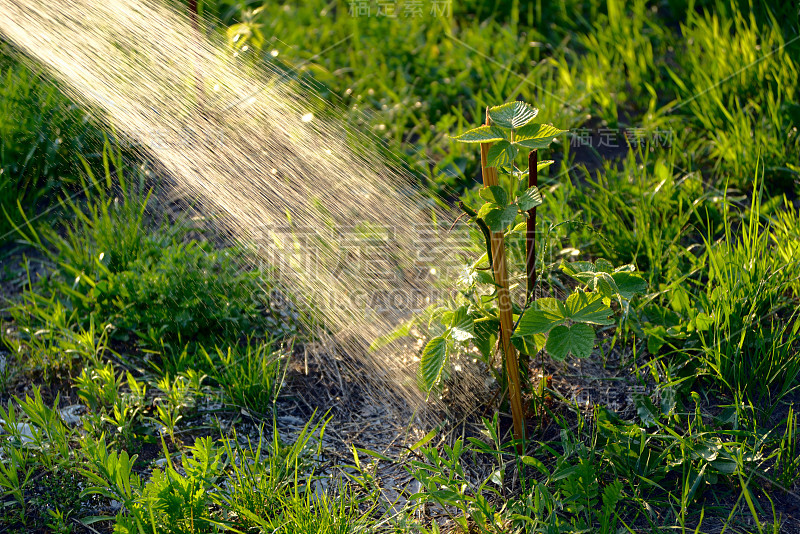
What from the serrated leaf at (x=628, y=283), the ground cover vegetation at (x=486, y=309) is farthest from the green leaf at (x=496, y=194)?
the serrated leaf at (x=628, y=283)

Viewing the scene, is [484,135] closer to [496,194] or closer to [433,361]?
[496,194]

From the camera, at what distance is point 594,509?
64.9 inches

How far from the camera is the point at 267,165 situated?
244 cm

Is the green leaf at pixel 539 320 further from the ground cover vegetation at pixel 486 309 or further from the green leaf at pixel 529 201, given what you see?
the green leaf at pixel 529 201

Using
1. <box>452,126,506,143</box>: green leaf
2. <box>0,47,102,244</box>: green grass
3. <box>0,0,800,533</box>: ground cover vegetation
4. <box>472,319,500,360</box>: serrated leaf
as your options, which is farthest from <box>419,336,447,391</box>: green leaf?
<box>0,47,102,244</box>: green grass

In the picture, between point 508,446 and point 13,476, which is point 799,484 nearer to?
point 508,446

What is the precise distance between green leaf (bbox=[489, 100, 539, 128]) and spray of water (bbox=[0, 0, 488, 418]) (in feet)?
2.56

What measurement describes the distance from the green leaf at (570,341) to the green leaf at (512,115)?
479 millimetres

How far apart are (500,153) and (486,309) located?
470mm

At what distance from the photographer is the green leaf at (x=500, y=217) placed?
5.00 feet

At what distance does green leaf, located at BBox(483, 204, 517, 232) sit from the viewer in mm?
1523

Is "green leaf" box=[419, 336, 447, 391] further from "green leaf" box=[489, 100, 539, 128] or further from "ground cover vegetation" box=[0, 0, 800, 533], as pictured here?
"green leaf" box=[489, 100, 539, 128]

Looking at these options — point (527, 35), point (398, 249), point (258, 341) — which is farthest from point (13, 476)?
point (527, 35)

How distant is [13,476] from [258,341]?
83 cm
